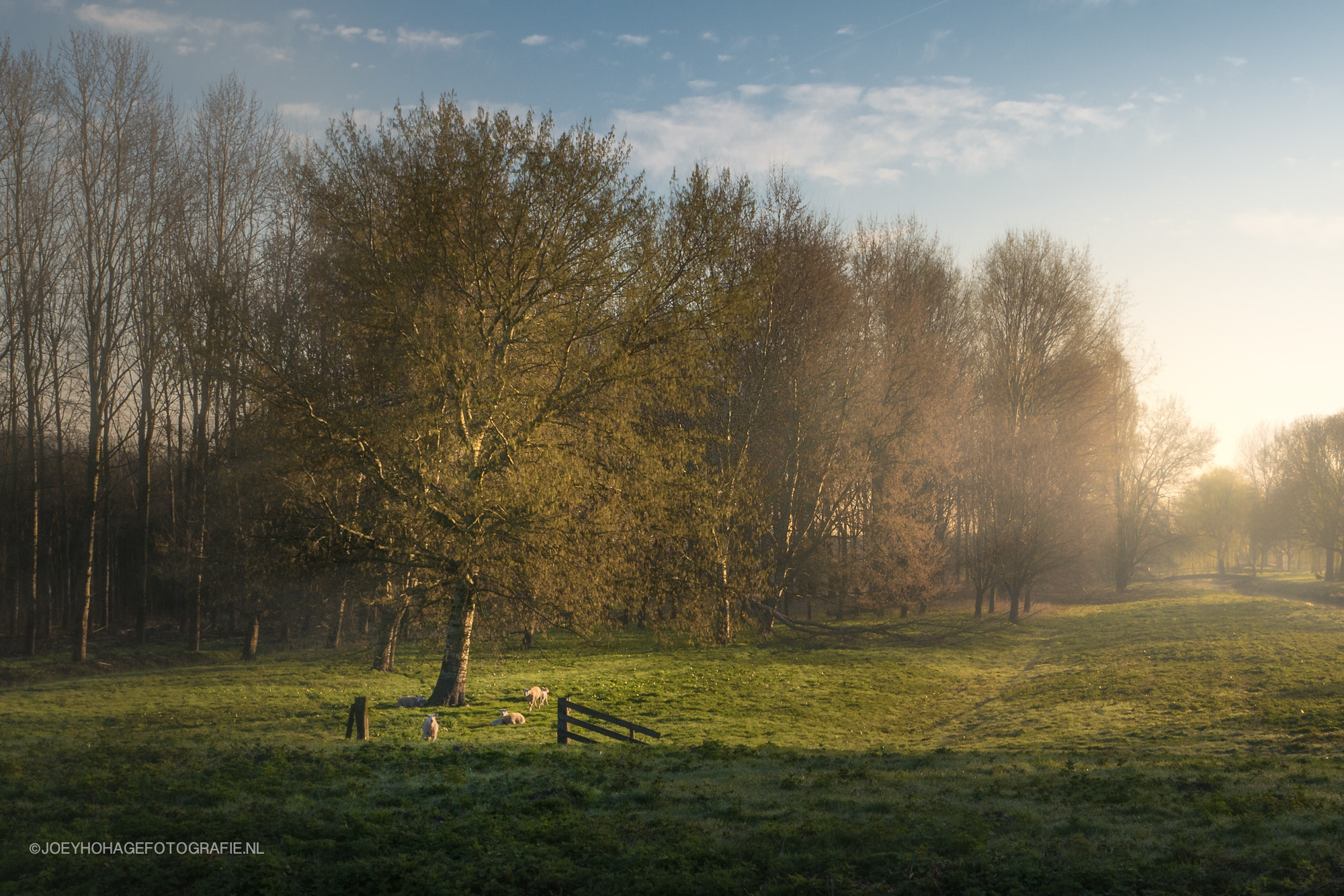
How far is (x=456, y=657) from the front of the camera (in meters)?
15.3

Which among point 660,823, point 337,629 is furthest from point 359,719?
point 337,629

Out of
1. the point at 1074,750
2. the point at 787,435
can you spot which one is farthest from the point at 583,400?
the point at 787,435

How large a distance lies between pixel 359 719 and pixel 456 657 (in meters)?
3.32

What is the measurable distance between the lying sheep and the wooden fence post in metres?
2.47

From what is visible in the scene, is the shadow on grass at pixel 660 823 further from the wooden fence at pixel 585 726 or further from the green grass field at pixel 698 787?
the wooden fence at pixel 585 726

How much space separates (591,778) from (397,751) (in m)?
3.21

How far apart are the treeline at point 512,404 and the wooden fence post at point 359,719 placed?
8.99 feet

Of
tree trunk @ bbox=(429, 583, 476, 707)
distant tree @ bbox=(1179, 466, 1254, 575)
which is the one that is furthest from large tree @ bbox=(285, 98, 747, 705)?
distant tree @ bbox=(1179, 466, 1254, 575)

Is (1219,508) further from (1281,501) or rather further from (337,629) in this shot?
(337,629)

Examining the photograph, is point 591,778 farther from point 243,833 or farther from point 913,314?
point 913,314

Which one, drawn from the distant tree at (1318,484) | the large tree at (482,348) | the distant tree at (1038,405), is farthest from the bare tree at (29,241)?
the distant tree at (1318,484)

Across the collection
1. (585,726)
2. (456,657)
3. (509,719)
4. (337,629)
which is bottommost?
(337,629)

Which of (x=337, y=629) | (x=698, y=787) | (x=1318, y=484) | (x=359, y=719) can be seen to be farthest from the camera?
(x=1318, y=484)

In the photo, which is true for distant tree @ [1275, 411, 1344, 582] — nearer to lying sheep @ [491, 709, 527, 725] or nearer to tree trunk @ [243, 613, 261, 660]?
lying sheep @ [491, 709, 527, 725]
